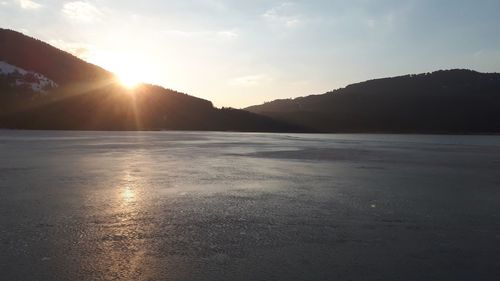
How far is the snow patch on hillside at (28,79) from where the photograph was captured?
116 metres

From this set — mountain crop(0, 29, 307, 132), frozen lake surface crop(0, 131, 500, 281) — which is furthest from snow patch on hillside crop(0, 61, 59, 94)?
frozen lake surface crop(0, 131, 500, 281)

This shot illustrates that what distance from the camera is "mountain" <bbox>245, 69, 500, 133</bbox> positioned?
140 metres

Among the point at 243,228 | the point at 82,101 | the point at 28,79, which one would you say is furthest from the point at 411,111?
the point at 243,228

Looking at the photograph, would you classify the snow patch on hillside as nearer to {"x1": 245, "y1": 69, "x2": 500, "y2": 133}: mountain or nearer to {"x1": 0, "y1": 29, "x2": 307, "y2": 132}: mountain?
{"x1": 0, "y1": 29, "x2": 307, "y2": 132}: mountain

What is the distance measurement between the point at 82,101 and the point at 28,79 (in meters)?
16.6

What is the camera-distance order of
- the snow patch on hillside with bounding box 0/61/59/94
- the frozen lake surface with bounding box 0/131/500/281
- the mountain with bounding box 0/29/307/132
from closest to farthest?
the frozen lake surface with bounding box 0/131/500/281
the mountain with bounding box 0/29/307/132
the snow patch on hillside with bounding box 0/61/59/94

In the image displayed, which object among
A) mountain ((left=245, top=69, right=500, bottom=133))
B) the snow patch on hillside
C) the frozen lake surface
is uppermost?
the snow patch on hillside

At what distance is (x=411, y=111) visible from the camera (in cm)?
15575

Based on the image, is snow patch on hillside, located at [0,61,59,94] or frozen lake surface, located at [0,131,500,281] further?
snow patch on hillside, located at [0,61,59,94]

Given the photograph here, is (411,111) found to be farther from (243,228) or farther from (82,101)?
(243,228)

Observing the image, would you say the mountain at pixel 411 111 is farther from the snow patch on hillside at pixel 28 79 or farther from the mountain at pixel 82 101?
the snow patch on hillside at pixel 28 79

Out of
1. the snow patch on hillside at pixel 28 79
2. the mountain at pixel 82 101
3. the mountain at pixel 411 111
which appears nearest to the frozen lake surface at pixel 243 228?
the mountain at pixel 82 101

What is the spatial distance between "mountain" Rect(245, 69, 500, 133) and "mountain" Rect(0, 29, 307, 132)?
17130 mm

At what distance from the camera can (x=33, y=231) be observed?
843cm
